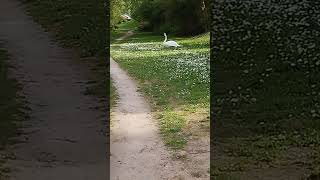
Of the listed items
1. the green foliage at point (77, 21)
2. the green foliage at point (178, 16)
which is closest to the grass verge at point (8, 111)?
the green foliage at point (77, 21)

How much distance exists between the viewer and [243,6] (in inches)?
814

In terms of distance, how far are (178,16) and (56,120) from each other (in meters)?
35.2

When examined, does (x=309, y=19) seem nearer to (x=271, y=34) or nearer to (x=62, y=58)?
(x=271, y=34)

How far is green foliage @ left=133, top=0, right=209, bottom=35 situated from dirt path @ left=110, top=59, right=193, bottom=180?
2727 cm

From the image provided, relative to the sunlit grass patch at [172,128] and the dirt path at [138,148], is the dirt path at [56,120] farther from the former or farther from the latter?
the sunlit grass patch at [172,128]

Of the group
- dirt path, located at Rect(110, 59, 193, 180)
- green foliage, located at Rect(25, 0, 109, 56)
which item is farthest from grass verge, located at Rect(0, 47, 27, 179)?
green foliage, located at Rect(25, 0, 109, 56)

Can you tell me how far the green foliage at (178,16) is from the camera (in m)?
42.9

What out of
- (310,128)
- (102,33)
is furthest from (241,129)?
(102,33)

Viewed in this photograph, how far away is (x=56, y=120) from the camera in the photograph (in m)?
10.9

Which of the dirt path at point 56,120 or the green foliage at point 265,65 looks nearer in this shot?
the dirt path at point 56,120

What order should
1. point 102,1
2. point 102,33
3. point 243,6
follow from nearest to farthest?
point 243,6, point 102,33, point 102,1

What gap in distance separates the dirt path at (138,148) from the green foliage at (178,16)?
89.5 ft

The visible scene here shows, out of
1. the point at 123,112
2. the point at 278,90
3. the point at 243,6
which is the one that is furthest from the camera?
the point at 243,6

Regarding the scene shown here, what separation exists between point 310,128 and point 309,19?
8.12 metres
